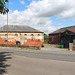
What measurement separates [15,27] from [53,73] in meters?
32.8

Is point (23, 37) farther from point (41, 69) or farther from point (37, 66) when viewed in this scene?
point (41, 69)

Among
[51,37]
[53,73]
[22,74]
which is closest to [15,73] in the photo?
[22,74]

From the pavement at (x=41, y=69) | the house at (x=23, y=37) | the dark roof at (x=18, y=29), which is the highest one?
the dark roof at (x=18, y=29)

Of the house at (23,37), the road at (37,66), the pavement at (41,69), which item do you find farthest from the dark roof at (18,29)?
the pavement at (41,69)

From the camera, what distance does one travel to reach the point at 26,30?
1375 inches

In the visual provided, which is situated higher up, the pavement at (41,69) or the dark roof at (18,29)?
the dark roof at (18,29)

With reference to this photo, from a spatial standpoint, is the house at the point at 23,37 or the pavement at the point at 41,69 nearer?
the pavement at the point at 41,69

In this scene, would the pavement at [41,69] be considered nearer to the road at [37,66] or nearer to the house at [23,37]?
the road at [37,66]

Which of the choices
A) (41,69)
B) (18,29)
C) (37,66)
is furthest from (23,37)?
(41,69)

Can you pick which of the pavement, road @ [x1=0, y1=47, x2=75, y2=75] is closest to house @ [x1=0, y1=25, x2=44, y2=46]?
road @ [x1=0, y1=47, x2=75, y2=75]

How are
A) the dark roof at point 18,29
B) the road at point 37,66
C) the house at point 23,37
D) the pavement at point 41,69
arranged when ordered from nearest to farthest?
the pavement at point 41,69
the road at point 37,66
the house at point 23,37
the dark roof at point 18,29

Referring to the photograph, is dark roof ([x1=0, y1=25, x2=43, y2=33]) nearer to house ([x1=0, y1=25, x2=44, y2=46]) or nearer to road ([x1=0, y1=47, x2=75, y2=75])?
house ([x1=0, y1=25, x2=44, y2=46])

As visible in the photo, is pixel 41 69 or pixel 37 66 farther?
pixel 37 66

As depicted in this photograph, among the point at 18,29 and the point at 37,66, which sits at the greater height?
the point at 18,29
